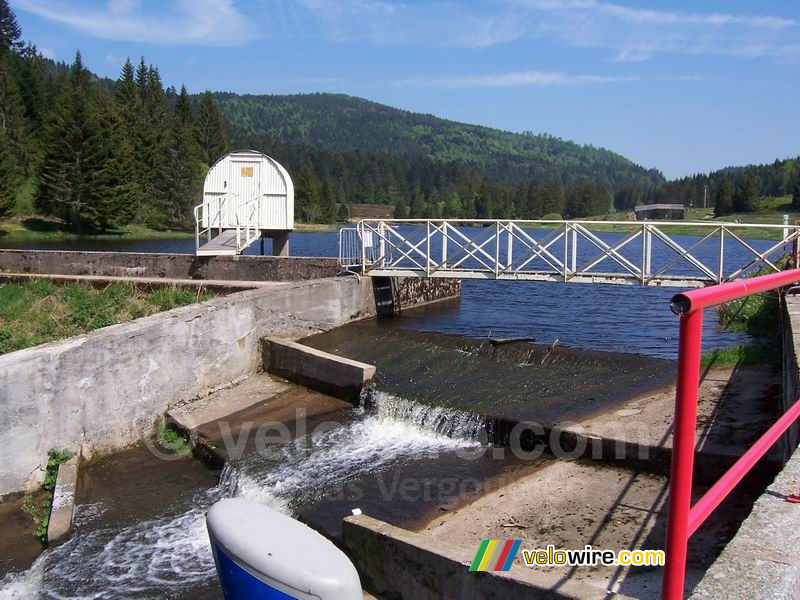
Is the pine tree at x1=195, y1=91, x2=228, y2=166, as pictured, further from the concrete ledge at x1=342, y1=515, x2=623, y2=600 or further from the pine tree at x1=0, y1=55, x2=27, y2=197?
the concrete ledge at x1=342, y1=515, x2=623, y2=600

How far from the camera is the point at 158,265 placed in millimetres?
19672

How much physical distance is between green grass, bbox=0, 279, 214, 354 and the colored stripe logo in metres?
8.35

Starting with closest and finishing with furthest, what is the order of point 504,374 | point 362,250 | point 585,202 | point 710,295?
1. point 710,295
2. point 504,374
3. point 362,250
4. point 585,202

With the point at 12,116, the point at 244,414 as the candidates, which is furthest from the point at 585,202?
the point at 244,414

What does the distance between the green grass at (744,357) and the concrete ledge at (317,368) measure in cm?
542

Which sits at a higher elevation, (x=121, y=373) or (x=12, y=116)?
(x=12, y=116)

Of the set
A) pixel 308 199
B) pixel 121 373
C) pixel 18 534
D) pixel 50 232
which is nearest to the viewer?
pixel 18 534

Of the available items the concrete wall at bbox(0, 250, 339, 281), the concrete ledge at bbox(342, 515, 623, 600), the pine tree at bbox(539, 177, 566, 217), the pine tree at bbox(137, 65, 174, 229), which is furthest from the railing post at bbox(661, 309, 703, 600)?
the pine tree at bbox(539, 177, 566, 217)

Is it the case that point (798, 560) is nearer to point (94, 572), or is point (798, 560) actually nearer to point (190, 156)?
point (94, 572)

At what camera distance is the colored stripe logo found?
5.41 metres

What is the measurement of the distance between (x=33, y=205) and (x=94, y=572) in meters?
62.5

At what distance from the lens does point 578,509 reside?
7035mm

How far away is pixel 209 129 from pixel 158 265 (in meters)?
74.9

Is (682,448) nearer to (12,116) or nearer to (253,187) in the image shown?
(253,187)
